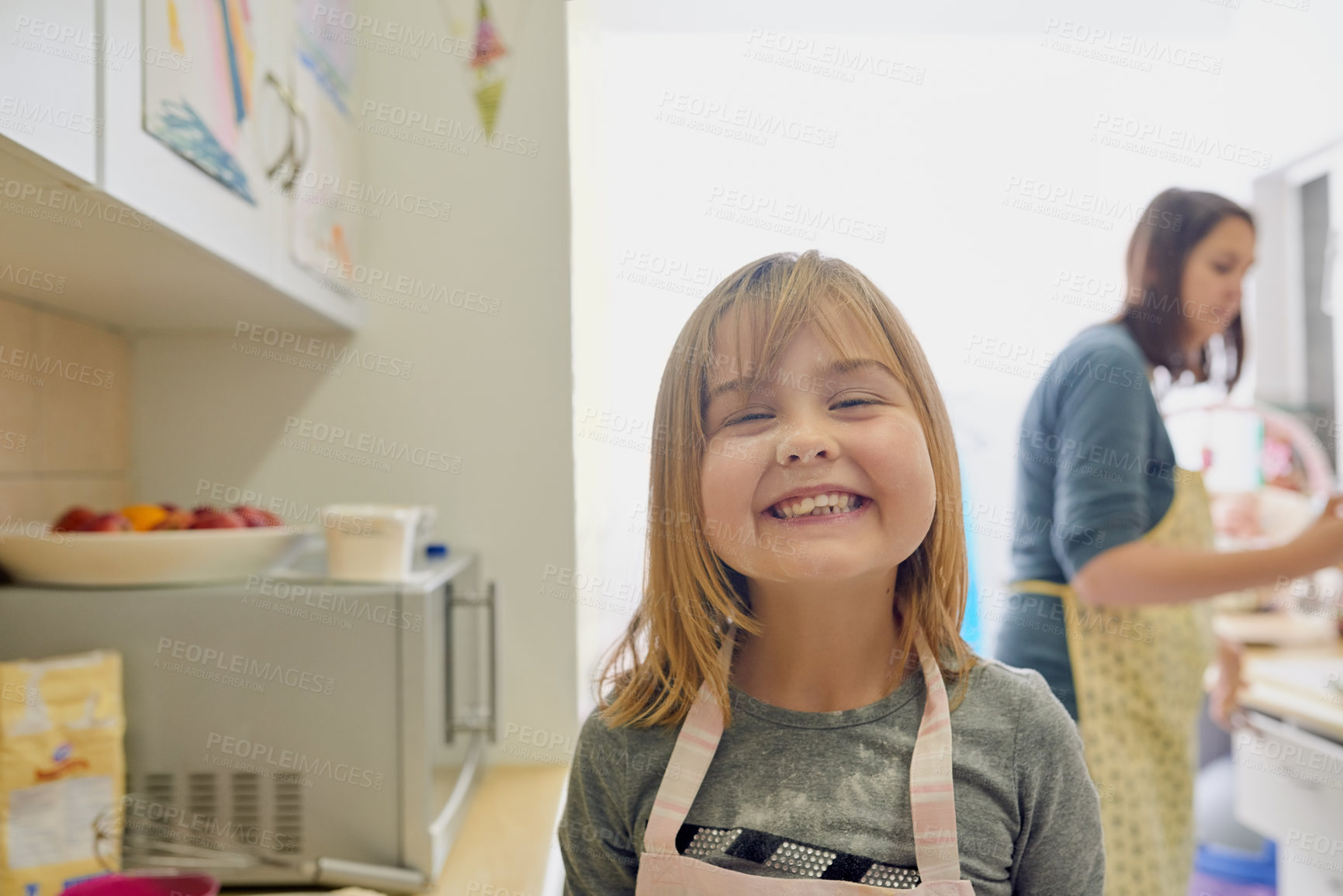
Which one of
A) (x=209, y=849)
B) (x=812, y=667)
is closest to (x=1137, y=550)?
(x=812, y=667)

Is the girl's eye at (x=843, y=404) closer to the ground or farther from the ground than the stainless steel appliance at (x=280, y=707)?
farther from the ground

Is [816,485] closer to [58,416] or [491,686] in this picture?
[491,686]

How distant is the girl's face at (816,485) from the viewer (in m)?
0.54

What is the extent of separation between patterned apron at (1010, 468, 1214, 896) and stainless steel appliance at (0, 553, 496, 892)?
0.82 m

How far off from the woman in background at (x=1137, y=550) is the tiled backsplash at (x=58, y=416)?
49.0 inches

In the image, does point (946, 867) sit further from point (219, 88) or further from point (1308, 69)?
point (1308, 69)

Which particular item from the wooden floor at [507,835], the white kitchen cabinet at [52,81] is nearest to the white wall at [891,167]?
the wooden floor at [507,835]

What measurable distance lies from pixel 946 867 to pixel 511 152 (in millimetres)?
1251

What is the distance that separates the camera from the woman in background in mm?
1031

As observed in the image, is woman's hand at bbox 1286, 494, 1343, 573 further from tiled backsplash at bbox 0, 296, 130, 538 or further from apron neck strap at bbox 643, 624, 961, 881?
tiled backsplash at bbox 0, 296, 130, 538

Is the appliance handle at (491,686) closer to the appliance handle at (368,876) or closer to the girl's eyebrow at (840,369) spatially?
the appliance handle at (368,876)

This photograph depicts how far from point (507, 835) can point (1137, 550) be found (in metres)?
0.87

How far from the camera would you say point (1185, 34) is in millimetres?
1797

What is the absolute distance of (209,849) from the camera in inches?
35.8
